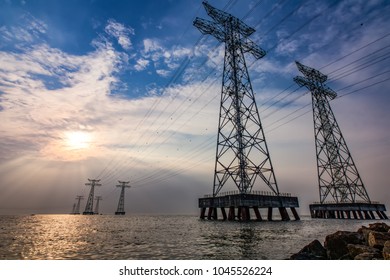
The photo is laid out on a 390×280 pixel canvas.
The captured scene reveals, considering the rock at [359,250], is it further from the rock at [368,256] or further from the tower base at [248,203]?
the tower base at [248,203]

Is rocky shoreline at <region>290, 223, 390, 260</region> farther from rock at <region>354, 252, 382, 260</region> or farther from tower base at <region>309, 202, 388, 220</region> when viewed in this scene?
tower base at <region>309, 202, 388, 220</region>

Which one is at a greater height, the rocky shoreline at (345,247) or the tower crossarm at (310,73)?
the tower crossarm at (310,73)

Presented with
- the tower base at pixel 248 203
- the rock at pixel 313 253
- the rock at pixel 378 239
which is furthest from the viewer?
the tower base at pixel 248 203

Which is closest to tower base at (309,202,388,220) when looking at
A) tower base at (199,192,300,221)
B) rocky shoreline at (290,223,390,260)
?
tower base at (199,192,300,221)

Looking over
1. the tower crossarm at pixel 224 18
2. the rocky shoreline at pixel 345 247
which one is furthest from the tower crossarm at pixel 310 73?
the rocky shoreline at pixel 345 247

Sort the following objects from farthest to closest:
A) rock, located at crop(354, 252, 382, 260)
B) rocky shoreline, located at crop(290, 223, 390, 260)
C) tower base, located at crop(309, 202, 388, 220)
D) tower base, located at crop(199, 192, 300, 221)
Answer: tower base, located at crop(309, 202, 388, 220) < tower base, located at crop(199, 192, 300, 221) < rocky shoreline, located at crop(290, 223, 390, 260) < rock, located at crop(354, 252, 382, 260)
